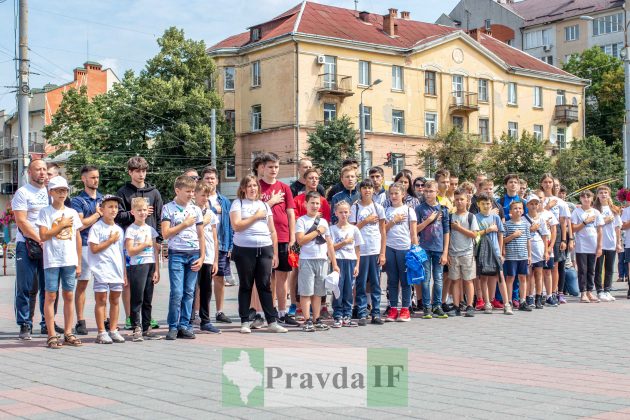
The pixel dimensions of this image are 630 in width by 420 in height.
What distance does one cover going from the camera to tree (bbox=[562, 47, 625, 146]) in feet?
234

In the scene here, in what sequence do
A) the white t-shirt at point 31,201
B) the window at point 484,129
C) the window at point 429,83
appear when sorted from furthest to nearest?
the window at point 484,129 < the window at point 429,83 < the white t-shirt at point 31,201

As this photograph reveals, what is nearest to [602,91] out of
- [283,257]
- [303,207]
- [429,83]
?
[429,83]

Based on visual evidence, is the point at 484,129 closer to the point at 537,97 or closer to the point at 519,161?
the point at 537,97

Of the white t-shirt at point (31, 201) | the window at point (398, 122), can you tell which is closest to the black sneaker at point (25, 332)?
the white t-shirt at point (31, 201)

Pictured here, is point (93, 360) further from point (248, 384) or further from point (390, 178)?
point (390, 178)

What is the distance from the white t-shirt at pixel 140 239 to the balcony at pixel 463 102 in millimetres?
50283

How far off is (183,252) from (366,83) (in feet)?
149

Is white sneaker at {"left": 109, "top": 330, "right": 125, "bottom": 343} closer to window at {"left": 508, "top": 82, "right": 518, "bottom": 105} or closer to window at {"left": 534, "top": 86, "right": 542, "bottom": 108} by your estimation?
window at {"left": 508, "top": 82, "right": 518, "bottom": 105}

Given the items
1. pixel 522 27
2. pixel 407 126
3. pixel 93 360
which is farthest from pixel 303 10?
pixel 93 360

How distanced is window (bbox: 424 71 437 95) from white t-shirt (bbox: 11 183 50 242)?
4938 centimetres

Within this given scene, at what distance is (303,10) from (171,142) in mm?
12161

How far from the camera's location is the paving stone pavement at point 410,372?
18.1 feet

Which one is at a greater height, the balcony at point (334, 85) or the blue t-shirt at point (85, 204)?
the balcony at point (334, 85)

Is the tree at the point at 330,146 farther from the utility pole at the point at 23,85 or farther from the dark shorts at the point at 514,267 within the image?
the dark shorts at the point at 514,267
